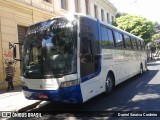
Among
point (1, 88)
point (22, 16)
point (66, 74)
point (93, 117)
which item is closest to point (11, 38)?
point (22, 16)

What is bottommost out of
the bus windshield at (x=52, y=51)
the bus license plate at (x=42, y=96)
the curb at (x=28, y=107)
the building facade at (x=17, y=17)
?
the curb at (x=28, y=107)

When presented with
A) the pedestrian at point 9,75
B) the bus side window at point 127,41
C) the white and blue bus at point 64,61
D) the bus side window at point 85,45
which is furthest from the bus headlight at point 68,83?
the bus side window at point 127,41

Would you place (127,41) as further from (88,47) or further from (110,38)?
(88,47)

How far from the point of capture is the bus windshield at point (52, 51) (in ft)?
24.2

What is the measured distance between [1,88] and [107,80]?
6.34 m

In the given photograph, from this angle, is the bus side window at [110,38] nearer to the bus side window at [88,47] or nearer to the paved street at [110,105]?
the bus side window at [88,47]

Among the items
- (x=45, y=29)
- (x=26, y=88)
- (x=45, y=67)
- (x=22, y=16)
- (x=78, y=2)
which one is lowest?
(x=26, y=88)

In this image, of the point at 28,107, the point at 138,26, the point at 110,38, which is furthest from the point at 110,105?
the point at 138,26

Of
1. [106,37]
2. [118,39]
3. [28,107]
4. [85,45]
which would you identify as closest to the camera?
[85,45]

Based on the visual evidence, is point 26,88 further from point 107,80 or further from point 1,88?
point 1,88

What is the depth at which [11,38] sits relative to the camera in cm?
1455

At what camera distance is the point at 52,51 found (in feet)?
24.8

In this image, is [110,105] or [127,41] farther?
[127,41]

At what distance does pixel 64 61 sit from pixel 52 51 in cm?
50
